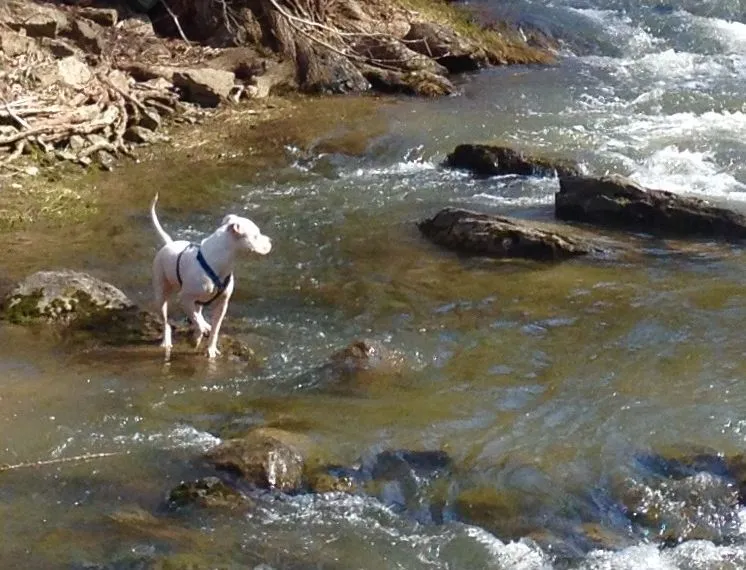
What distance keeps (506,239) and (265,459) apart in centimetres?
451

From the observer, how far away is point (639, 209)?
1094cm

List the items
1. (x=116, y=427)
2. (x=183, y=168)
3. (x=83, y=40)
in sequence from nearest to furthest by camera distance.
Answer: (x=116, y=427)
(x=183, y=168)
(x=83, y=40)

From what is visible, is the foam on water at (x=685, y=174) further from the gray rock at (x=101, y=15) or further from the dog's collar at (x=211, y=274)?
the gray rock at (x=101, y=15)

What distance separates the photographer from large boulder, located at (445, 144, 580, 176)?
12.9 metres

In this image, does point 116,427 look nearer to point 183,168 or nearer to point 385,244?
point 385,244

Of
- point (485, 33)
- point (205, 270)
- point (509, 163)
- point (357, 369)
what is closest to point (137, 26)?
point (485, 33)

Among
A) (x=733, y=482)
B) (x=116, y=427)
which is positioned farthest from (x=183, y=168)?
(x=733, y=482)

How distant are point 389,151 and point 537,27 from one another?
26.8 feet

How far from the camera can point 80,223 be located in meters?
11.5

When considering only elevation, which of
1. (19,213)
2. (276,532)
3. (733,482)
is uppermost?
(733,482)

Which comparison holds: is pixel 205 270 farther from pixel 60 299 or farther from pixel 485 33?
→ pixel 485 33

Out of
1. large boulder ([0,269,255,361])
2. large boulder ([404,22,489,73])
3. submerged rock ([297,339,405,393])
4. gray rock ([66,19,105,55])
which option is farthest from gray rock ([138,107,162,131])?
submerged rock ([297,339,405,393])

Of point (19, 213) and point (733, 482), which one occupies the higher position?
point (733, 482)

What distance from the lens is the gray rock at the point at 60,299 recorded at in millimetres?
8758
